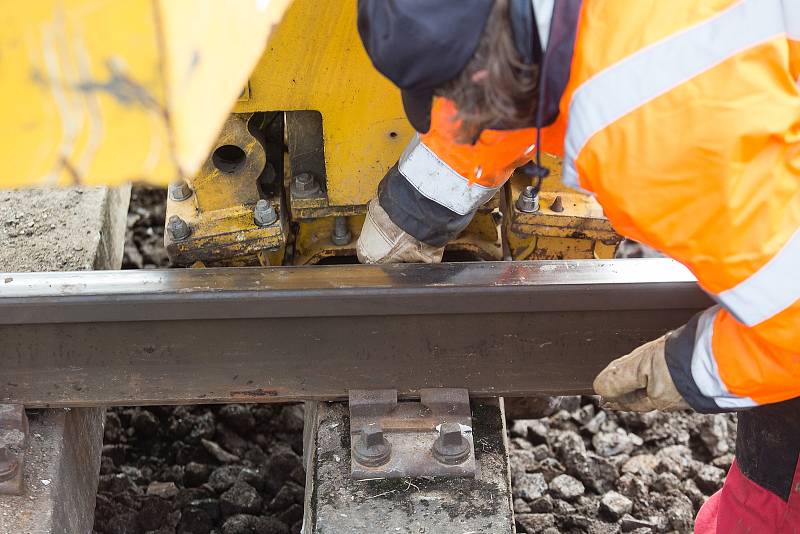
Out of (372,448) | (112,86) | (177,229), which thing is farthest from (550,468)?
(112,86)

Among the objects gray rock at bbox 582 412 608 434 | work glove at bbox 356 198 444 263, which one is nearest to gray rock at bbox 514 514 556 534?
gray rock at bbox 582 412 608 434

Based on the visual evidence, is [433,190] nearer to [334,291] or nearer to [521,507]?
[334,291]

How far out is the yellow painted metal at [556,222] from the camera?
3205mm

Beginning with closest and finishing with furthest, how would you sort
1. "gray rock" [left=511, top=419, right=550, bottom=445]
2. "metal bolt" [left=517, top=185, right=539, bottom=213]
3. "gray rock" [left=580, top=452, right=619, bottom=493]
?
"metal bolt" [left=517, top=185, right=539, bottom=213] < "gray rock" [left=580, top=452, right=619, bottom=493] < "gray rock" [left=511, top=419, right=550, bottom=445]

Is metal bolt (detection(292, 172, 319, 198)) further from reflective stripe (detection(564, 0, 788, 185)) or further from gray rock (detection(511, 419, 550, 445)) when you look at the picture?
reflective stripe (detection(564, 0, 788, 185))

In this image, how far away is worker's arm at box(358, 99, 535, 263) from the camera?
98.4 inches

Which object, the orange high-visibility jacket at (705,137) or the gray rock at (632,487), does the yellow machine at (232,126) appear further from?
the gray rock at (632,487)

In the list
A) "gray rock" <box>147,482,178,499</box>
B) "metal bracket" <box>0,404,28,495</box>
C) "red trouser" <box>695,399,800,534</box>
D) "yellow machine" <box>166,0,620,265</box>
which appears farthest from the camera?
"gray rock" <box>147,482,178,499</box>

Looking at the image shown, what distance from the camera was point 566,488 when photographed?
11.6 feet

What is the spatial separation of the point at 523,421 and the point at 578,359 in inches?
35.2

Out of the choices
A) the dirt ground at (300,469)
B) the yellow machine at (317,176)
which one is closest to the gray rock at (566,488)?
the dirt ground at (300,469)

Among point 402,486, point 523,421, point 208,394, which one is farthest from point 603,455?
point 208,394

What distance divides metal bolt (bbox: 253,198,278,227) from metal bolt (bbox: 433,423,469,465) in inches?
38.1

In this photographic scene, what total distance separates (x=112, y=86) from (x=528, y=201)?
2.07m
